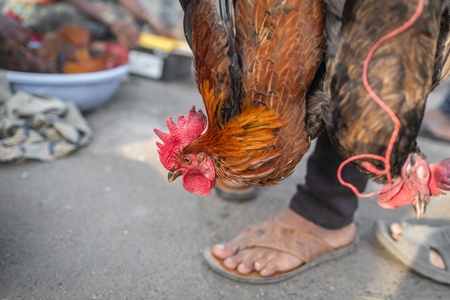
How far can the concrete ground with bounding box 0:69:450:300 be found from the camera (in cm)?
169

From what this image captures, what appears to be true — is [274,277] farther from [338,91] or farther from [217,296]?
[338,91]

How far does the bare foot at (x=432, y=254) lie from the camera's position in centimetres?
186

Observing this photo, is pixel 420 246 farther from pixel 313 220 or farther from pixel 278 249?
pixel 278 249

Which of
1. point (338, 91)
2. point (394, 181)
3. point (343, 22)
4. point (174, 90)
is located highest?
point (343, 22)

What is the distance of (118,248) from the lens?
6.19ft

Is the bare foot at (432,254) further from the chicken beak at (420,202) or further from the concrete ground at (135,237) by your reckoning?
the chicken beak at (420,202)

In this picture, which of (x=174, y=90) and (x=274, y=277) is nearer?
(x=274, y=277)

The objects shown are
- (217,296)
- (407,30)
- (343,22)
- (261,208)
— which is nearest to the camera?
(407,30)

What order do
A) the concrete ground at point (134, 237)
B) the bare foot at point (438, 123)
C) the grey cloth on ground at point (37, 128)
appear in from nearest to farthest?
the concrete ground at point (134, 237) → the grey cloth on ground at point (37, 128) → the bare foot at point (438, 123)

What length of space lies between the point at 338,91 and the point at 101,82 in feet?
8.08

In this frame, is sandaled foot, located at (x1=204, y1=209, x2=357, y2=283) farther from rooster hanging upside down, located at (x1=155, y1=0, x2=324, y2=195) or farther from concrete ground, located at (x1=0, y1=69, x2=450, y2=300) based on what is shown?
rooster hanging upside down, located at (x1=155, y1=0, x2=324, y2=195)

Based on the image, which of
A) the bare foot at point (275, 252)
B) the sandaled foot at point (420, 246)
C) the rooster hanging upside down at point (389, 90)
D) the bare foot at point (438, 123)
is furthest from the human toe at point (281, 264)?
the bare foot at point (438, 123)

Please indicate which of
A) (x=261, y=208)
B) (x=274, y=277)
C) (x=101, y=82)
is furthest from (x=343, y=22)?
(x=101, y=82)

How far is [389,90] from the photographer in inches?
38.5
